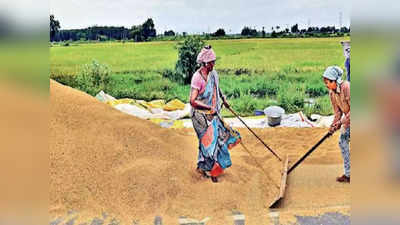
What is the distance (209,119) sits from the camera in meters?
5.35

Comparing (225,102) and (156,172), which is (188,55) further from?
(156,172)

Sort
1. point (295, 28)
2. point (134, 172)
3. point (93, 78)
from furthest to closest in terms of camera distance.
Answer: point (295, 28), point (93, 78), point (134, 172)

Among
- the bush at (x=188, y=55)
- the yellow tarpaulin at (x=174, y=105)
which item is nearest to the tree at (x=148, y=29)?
the bush at (x=188, y=55)

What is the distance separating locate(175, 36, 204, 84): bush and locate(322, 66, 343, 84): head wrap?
4.23 ft

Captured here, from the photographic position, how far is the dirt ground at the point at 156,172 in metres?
5.17

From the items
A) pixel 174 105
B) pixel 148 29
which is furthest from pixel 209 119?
pixel 148 29

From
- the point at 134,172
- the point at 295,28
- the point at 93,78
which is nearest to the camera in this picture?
the point at 134,172

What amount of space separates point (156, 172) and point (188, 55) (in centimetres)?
122

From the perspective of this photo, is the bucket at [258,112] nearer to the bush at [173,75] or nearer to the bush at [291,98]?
the bush at [291,98]

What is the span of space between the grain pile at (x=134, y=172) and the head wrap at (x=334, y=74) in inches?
39.5

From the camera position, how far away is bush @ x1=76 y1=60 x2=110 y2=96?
5.43m
